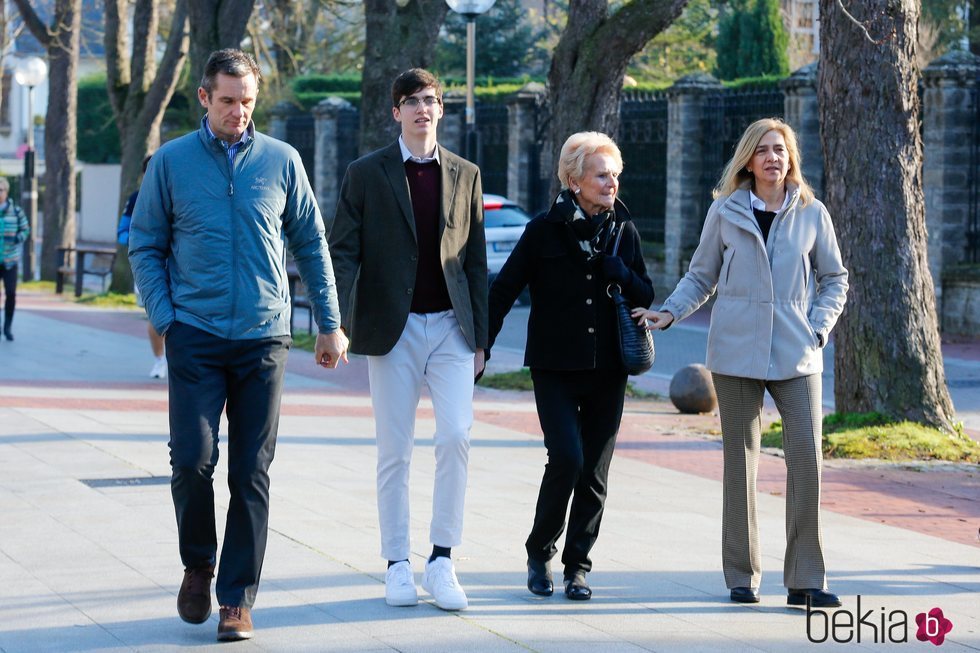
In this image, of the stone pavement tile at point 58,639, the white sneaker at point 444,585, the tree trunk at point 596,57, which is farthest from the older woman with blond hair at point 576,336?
the tree trunk at point 596,57

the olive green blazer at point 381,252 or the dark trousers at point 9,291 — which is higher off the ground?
the olive green blazer at point 381,252

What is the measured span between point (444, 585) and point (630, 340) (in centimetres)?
119

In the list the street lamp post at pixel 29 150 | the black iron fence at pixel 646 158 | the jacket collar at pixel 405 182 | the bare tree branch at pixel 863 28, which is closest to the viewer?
the jacket collar at pixel 405 182

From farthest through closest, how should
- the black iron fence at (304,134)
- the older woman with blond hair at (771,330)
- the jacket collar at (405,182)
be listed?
the black iron fence at (304,134)
the older woman with blond hair at (771,330)
the jacket collar at (405,182)

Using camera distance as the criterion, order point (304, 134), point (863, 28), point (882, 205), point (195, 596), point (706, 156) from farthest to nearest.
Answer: point (304, 134)
point (706, 156)
point (882, 205)
point (863, 28)
point (195, 596)

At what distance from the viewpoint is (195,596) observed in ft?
17.4

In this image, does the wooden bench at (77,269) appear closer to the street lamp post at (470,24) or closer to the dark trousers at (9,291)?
the dark trousers at (9,291)

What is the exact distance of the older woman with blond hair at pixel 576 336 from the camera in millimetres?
5969

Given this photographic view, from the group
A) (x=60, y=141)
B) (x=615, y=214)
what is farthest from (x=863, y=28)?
(x=60, y=141)

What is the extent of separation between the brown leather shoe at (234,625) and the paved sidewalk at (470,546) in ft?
0.20

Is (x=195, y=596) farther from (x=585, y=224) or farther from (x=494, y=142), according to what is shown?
(x=494, y=142)

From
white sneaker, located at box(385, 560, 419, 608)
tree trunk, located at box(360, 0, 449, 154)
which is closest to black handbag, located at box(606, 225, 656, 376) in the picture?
white sneaker, located at box(385, 560, 419, 608)

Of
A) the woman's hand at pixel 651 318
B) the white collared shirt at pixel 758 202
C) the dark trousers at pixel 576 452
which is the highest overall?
the white collared shirt at pixel 758 202

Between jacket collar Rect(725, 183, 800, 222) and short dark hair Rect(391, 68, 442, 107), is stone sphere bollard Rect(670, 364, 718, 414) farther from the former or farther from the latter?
short dark hair Rect(391, 68, 442, 107)
